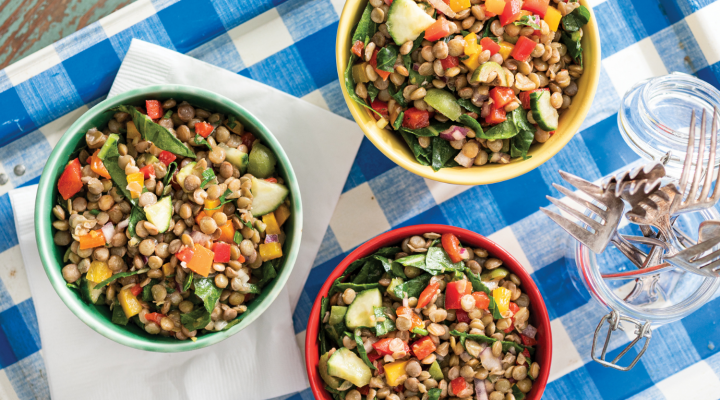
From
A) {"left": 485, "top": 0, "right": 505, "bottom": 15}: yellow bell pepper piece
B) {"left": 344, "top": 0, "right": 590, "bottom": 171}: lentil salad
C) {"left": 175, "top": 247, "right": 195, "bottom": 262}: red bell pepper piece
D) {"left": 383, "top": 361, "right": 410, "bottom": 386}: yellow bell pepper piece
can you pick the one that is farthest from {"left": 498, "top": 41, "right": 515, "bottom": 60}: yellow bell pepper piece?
{"left": 175, "top": 247, "right": 195, "bottom": 262}: red bell pepper piece

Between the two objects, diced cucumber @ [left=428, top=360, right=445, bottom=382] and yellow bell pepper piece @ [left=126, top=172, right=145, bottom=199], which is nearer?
yellow bell pepper piece @ [left=126, top=172, right=145, bottom=199]

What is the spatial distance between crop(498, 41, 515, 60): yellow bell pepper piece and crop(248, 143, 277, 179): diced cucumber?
0.92 meters

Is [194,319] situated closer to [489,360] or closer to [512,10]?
[489,360]

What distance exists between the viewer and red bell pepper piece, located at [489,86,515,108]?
70.2 inches

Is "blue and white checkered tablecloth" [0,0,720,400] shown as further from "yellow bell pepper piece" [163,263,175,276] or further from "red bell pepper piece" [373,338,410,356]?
"yellow bell pepper piece" [163,263,175,276]

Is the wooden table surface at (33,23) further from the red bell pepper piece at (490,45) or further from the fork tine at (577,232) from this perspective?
the fork tine at (577,232)

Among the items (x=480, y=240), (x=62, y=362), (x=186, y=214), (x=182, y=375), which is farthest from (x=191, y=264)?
(x=480, y=240)

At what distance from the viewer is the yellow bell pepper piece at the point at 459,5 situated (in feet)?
5.82

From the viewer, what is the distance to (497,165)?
6.35 ft

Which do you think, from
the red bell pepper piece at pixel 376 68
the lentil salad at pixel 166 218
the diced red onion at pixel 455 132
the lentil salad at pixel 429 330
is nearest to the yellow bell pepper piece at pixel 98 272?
the lentil salad at pixel 166 218

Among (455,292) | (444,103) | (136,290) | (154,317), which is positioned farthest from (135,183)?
(455,292)

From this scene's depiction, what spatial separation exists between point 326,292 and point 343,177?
0.54m

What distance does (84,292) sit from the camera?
6.11 feet

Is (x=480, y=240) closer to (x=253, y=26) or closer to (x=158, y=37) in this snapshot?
(x=253, y=26)
